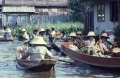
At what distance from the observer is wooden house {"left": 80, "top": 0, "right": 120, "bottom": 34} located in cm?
2724

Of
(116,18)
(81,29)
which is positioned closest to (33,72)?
(116,18)

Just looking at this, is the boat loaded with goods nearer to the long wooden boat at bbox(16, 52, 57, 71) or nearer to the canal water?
the long wooden boat at bbox(16, 52, 57, 71)

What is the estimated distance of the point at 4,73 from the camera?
1631 cm

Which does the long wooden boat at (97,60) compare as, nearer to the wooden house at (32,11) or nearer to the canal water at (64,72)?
the canal water at (64,72)

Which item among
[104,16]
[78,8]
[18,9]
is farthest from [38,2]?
[104,16]

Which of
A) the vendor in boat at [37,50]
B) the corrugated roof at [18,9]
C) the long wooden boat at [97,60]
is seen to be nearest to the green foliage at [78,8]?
the corrugated roof at [18,9]

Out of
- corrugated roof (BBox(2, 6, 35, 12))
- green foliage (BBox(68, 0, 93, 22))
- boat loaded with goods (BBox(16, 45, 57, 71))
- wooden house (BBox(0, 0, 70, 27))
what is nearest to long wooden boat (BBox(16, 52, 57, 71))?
boat loaded with goods (BBox(16, 45, 57, 71))

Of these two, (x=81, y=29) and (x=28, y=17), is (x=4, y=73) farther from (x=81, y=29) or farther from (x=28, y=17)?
(x=28, y=17)

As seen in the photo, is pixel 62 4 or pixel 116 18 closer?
pixel 116 18

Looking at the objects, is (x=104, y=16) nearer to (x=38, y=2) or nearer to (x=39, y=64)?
(x=39, y=64)

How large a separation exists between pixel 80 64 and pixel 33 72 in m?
2.68

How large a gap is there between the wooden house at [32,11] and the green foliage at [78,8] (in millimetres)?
4509

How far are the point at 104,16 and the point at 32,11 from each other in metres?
16.8

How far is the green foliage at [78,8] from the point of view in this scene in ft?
137
